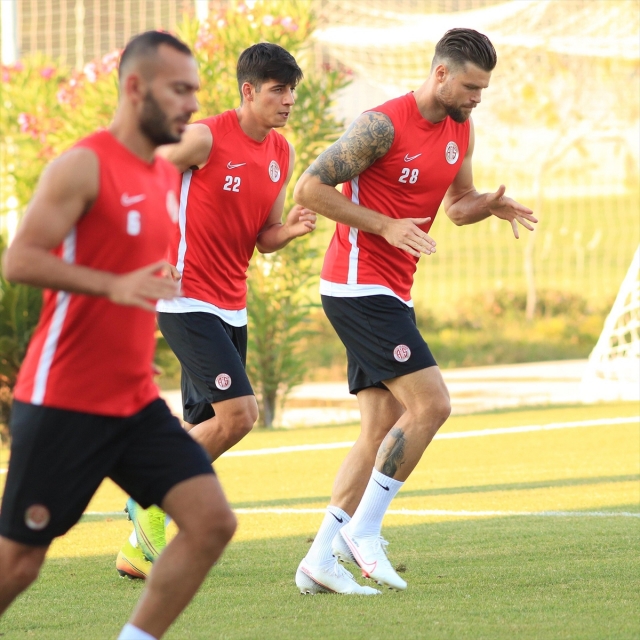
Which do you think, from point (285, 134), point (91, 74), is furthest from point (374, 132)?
point (91, 74)

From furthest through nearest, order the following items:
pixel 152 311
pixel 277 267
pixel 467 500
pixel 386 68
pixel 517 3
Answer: pixel 386 68, pixel 517 3, pixel 277 267, pixel 467 500, pixel 152 311

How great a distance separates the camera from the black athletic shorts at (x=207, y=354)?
595 cm

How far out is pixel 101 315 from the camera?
3.62 metres

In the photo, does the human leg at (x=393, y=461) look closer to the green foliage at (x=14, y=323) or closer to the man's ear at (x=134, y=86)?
the man's ear at (x=134, y=86)

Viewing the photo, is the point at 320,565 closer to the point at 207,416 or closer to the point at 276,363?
the point at 207,416

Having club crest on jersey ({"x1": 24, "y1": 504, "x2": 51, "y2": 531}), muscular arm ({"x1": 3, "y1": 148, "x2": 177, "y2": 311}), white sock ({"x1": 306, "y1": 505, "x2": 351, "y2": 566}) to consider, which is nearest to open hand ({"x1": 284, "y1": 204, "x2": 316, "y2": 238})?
white sock ({"x1": 306, "y1": 505, "x2": 351, "y2": 566})

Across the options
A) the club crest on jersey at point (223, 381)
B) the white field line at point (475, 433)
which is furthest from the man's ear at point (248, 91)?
the white field line at point (475, 433)

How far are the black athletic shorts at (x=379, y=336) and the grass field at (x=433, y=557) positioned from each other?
101 centimetres

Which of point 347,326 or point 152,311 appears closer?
point 152,311

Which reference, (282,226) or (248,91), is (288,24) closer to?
(248,91)

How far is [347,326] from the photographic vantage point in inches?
232

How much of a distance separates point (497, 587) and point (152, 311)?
2583 millimetres

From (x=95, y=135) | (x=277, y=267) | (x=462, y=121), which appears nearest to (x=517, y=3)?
(x=277, y=267)

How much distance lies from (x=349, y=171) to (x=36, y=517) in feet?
8.87
